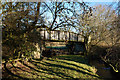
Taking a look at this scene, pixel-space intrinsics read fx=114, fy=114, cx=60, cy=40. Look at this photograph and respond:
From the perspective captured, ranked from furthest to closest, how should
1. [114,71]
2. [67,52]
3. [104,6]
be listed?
[67,52] → [104,6] → [114,71]

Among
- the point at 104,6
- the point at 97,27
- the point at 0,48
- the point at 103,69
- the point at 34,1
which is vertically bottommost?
the point at 103,69

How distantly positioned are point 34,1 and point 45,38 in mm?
4720

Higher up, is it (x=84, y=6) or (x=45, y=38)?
(x=84, y=6)

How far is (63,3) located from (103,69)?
7.33 m

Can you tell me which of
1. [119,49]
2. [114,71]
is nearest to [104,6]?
[119,49]

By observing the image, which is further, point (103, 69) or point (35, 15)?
point (103, 69)

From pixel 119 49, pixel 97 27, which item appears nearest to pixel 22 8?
pixel 97 27

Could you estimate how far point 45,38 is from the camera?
32.0 feet

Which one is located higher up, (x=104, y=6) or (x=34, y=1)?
(x=104, y=6)

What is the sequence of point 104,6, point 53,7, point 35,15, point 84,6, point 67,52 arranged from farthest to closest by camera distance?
point 67,52
point 104,6
point 35,15
point 53,7
point 84,6

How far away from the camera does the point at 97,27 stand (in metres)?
9.73

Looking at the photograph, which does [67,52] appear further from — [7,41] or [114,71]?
[7,41]

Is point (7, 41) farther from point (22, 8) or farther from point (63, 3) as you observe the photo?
point (63, 3)

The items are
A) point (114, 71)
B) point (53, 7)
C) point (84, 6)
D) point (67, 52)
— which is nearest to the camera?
point (84, 6)
